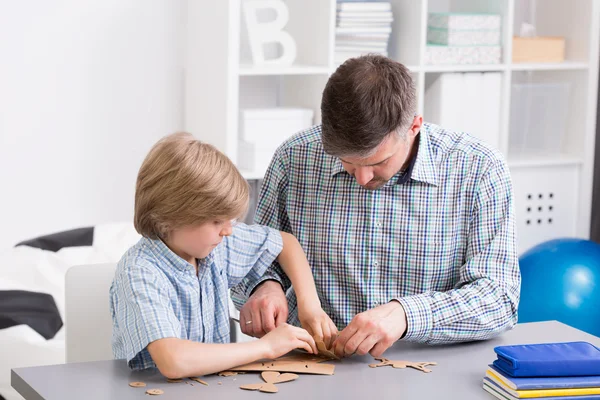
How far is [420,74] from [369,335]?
1846 mm

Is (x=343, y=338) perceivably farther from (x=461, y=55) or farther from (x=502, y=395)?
(x=461, y=55)

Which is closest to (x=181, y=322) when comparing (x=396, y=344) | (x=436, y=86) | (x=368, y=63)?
(x=396, y=344)

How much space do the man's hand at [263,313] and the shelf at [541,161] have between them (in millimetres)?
1867

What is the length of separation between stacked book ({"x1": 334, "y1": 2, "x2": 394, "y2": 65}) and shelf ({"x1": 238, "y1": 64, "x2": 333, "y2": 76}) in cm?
10

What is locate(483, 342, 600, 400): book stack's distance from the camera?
4.50 feet

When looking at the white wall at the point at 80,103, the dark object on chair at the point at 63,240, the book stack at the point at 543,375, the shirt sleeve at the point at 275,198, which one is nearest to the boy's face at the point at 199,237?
the shirt sleeve at the point at 275,198

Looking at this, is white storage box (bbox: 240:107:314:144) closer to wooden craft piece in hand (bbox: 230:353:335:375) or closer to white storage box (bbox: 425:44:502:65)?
white storage box (bbox: 425:44:502:65)

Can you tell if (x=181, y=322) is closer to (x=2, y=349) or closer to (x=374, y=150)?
(x=374, y=150)

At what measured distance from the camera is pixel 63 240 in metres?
2.85

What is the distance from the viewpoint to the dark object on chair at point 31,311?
2.48 metres

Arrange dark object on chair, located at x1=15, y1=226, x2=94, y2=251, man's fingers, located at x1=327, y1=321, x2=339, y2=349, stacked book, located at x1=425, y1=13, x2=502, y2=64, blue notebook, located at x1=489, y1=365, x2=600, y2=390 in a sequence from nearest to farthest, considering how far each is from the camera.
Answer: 1. blue notebook, located at x1=489, y1=365, x2=600, y2=390
2. man's fingers, located at x1=327, y1=321, x2=339, y2=349
3. dark object on chair, located at x1=15, y1=226, x2=94, y2=251
4. stacked book, located at x1=425, y1=13, x2=502, y2=64

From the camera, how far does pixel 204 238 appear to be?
153cm

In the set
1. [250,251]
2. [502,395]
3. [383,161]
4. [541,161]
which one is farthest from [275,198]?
[541,161]

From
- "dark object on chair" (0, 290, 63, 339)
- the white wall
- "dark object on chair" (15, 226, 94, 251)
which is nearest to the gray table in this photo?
"dark object on chair" (0, 290, 63, 339)
